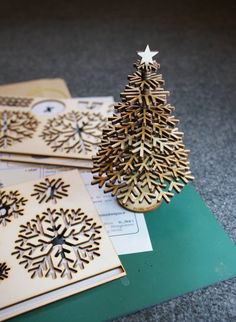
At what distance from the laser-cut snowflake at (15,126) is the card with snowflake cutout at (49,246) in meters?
0.14

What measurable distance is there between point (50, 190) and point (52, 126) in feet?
→ 0.64

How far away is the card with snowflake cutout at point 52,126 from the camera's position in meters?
0.78

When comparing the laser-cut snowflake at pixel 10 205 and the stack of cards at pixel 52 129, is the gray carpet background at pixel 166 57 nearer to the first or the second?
the stack of cards at pixel 52 129

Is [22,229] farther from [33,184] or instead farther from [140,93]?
[140,93]

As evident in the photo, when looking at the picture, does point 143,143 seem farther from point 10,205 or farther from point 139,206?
point 10,205

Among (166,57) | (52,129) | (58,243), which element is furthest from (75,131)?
(166,57)

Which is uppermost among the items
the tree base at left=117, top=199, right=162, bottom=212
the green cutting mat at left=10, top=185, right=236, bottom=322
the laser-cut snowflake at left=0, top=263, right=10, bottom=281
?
the tree base at left=117, top=199, right=162, bottom=212

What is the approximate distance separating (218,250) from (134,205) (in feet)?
0.51

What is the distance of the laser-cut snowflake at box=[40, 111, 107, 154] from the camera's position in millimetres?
785

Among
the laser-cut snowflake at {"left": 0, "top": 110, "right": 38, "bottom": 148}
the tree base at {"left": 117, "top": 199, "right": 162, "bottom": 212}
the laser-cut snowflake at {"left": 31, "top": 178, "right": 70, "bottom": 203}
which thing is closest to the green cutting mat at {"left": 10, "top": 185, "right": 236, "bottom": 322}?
the tree base at {"left": 117, "top": 199, "right": 162, "bottom": 212}

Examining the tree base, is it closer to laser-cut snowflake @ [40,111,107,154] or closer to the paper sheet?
the paper sheet

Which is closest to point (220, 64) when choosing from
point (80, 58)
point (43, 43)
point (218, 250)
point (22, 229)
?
point (80, 58)

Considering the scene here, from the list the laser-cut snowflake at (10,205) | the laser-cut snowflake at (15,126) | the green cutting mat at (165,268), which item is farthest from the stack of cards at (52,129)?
the green cutting mat at (165,268)

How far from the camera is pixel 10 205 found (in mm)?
662
